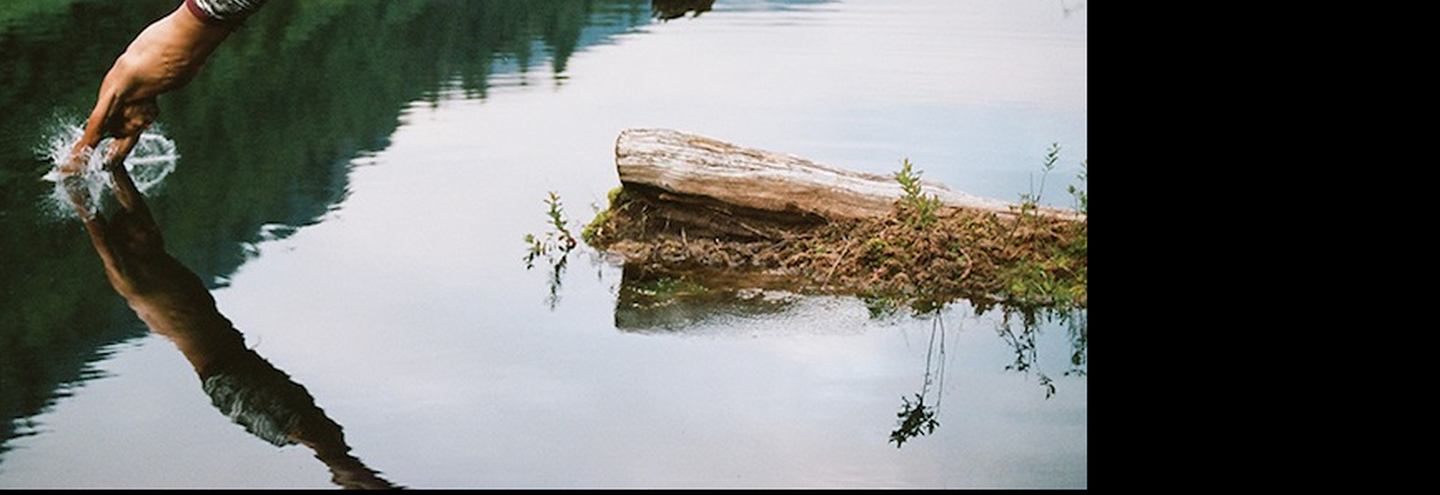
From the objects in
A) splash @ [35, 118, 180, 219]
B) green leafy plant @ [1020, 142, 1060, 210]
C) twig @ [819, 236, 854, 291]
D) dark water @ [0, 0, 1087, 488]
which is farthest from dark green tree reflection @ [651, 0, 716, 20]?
splash @ [35, 118, 180, 219]

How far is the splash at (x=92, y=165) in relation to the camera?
3307 millimetres

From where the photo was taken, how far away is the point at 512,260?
3328 mm

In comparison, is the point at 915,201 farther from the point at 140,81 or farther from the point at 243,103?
the point at 140,81

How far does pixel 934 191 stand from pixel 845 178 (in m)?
0.19

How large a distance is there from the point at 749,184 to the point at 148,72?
4.08 ft

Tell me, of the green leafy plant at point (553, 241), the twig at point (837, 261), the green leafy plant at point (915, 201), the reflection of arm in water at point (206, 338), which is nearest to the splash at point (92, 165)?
the reflection of arm in water at point (206, 338)

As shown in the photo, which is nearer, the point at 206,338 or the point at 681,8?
the point at 206,338

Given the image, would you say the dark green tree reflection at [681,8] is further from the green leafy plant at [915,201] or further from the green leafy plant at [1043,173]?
the green leafy plant at [1043,173]

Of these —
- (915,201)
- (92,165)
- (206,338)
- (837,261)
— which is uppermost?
(92,165)

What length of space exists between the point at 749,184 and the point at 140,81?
126 cm

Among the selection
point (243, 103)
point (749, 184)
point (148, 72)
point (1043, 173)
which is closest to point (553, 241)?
point (749, 184)

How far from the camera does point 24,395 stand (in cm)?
318

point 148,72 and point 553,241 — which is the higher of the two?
point 148,72
